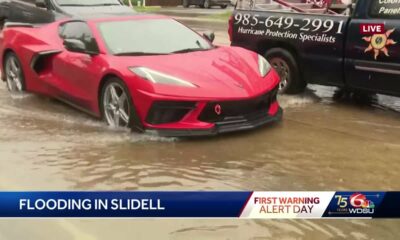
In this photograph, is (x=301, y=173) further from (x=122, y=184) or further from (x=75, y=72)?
(x=75, y=72)

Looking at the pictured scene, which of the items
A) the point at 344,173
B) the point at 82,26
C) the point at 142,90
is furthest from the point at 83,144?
the point at 344,173

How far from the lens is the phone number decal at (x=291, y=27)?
7234 mm

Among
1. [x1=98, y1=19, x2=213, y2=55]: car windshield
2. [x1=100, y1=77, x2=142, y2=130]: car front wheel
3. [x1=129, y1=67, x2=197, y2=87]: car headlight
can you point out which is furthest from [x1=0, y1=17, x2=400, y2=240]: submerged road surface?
[x1=98, y1=19, x2=213, y2=55]: car windshield

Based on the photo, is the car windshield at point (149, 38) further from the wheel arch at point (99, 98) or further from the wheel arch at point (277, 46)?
the wheel arch at point (277, 46)

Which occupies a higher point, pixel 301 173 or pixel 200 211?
pixel 200 211

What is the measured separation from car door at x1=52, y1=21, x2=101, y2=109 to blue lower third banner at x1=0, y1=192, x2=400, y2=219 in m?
3.65

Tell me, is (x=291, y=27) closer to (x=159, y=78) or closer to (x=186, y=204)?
(x=159, y=78)

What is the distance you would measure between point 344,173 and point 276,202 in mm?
2304

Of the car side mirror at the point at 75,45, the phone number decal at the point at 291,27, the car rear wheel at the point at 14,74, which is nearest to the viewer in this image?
the car side mirror at the point at 75,45

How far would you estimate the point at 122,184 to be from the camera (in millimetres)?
4570

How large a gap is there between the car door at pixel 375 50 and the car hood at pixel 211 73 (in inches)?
50.3

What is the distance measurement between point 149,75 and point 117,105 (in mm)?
603

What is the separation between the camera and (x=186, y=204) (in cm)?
262

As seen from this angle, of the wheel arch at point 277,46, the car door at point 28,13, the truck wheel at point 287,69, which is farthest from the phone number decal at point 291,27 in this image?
the car door at point 28,13
